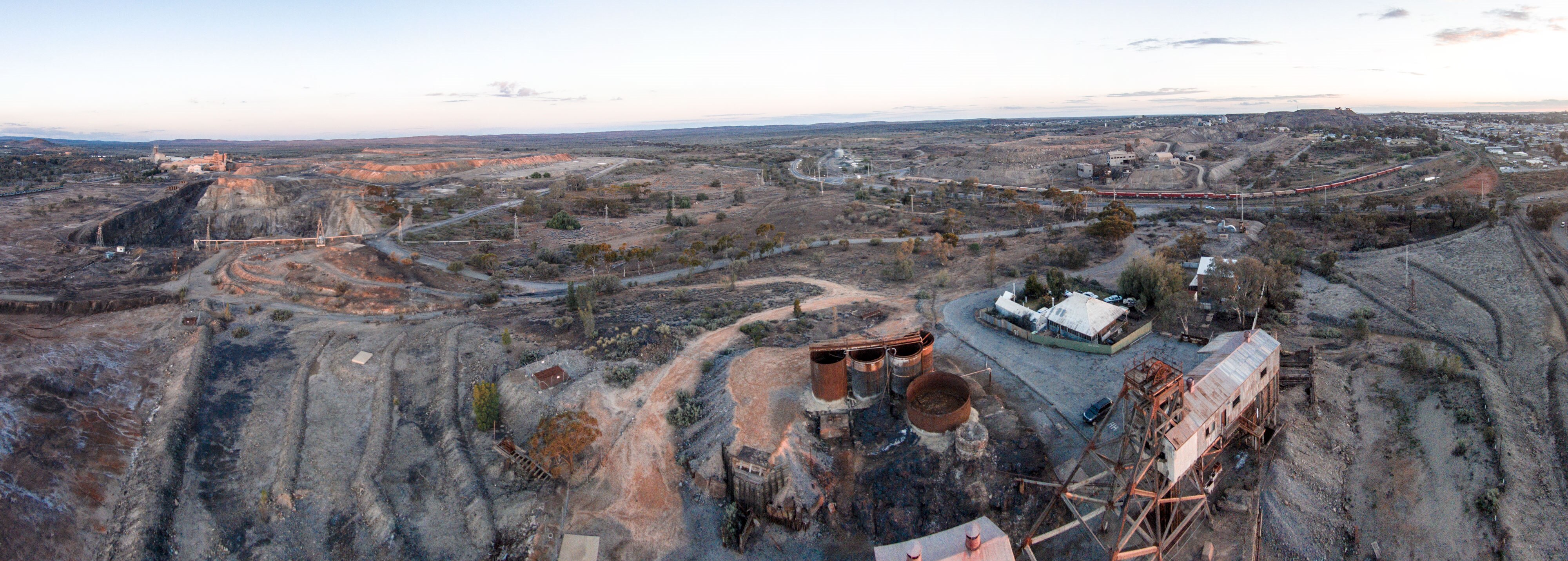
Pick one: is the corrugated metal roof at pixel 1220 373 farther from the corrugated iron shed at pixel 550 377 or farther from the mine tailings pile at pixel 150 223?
the mine tailings pile at pixel 150 223

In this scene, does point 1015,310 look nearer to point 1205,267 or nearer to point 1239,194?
point 1205,267

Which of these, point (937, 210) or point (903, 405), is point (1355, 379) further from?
point (937, 210)

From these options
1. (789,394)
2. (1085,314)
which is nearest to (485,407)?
(789,394)

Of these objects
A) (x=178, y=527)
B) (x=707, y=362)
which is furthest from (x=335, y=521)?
(x=707, y=362)

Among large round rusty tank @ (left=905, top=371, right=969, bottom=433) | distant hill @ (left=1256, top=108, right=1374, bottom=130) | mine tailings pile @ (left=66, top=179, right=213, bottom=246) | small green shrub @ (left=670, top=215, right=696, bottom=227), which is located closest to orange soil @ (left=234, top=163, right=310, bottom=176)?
mine tailings pile @ (left=66, top=179, right=213, bottom=246)

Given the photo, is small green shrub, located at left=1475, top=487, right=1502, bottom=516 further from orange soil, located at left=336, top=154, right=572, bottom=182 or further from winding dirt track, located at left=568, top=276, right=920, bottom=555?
orange soil, located at left=336, top=154, right=572, bottom=182

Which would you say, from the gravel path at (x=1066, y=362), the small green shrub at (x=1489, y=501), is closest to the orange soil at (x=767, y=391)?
the gravel path at (x=1066, y=362)
